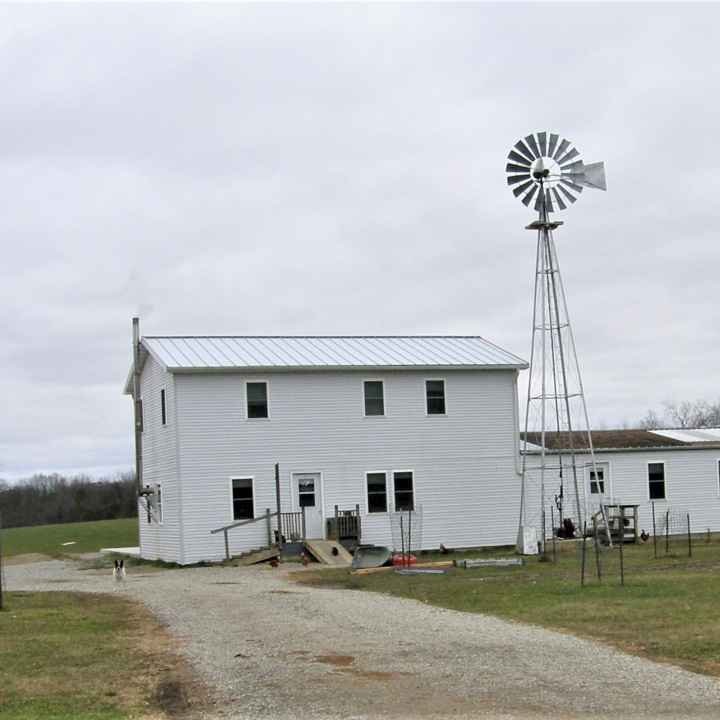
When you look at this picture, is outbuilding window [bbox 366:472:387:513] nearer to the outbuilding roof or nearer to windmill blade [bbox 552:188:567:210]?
the outbuilding roof

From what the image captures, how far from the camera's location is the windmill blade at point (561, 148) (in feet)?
Answer: 102

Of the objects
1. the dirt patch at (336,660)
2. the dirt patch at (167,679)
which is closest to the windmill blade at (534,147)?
the dirt patch at (167,679)

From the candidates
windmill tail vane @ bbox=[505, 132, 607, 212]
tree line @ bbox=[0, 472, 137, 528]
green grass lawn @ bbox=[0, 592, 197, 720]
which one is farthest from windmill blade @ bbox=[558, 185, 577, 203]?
tree line @ bbox=[0, 472, 137, 528]

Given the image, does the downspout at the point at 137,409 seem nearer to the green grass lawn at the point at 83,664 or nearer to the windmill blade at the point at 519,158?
the windmill blade at the point at 519,158

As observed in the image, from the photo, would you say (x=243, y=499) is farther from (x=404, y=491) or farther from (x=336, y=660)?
(x=336, y=660)

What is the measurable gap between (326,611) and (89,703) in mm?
7816

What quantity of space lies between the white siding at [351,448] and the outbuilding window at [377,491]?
22cm

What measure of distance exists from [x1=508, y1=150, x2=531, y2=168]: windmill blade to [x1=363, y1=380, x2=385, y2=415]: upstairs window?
789 centimetres

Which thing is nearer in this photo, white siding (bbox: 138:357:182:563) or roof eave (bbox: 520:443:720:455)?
white siding (bbox: 138:357:182:563)

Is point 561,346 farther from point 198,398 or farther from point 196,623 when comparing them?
point 196,623

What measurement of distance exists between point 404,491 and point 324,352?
505 centimetres

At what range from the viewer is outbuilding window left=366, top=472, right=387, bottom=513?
33.9 m

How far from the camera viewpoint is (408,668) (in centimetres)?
1167

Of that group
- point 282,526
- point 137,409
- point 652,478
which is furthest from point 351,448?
point 652,478
